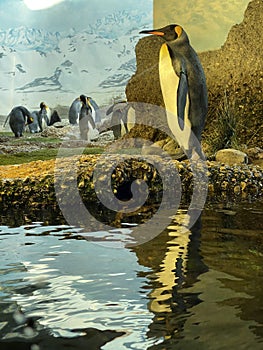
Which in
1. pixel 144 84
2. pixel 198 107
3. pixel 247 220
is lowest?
pixel 247 220

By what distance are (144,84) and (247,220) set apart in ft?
23.9

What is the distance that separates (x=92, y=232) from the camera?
2.51m

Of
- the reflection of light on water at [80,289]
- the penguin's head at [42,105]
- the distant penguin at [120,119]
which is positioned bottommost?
the reflection of light on water at [80,289]

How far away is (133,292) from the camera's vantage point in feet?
4.84

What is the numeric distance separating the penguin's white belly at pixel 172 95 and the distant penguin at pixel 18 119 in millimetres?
8205

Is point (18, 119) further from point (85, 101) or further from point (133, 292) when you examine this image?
point (133, 292)

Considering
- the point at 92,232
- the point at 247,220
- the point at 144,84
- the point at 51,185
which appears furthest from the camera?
the point at 144,84

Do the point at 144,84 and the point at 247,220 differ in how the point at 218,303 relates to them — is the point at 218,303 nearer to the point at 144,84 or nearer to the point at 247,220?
the point at 247,220

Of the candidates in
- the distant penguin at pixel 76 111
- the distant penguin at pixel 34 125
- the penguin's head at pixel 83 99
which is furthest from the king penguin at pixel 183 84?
the distant penguin at pixel 34 125

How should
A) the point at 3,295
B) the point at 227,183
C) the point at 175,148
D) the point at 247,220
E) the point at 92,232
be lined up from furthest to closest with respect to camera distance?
the point at 175,148
the point at 227,183
the point at 247,220
the point at 92,232
the point at 3,295

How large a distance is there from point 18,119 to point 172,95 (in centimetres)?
848

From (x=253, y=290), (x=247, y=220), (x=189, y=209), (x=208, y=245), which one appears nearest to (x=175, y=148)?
(x=189, y=209)

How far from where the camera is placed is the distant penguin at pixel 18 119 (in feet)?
44.1

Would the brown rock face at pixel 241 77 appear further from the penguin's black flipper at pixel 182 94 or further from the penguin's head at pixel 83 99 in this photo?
the penguin's head at pixel 83 99
